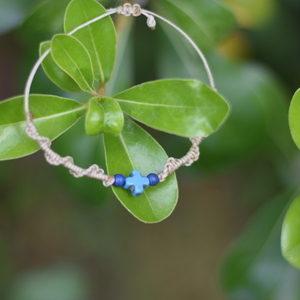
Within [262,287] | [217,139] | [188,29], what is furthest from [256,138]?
[262,287]

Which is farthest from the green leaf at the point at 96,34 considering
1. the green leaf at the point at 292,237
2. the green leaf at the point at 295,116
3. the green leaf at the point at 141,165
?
the green leaf at the point at 292,237

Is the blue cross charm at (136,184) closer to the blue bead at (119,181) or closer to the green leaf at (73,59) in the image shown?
the blue bead at (119,181)

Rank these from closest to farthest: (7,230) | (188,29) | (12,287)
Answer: (188,29) → (12,287) → (7,230)

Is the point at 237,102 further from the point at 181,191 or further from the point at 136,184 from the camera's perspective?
the point at 181,191

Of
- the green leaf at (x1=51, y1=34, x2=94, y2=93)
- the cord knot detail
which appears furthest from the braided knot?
the green leaf at (x1=51, y1=34, x2=94, y2=93)

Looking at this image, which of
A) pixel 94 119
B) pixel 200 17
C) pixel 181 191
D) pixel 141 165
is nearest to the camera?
pixel 94 119

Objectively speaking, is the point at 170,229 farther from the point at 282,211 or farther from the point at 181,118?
the point at 181,118

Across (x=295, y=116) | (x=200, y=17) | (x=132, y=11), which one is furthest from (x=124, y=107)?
(x=200, y=17)
